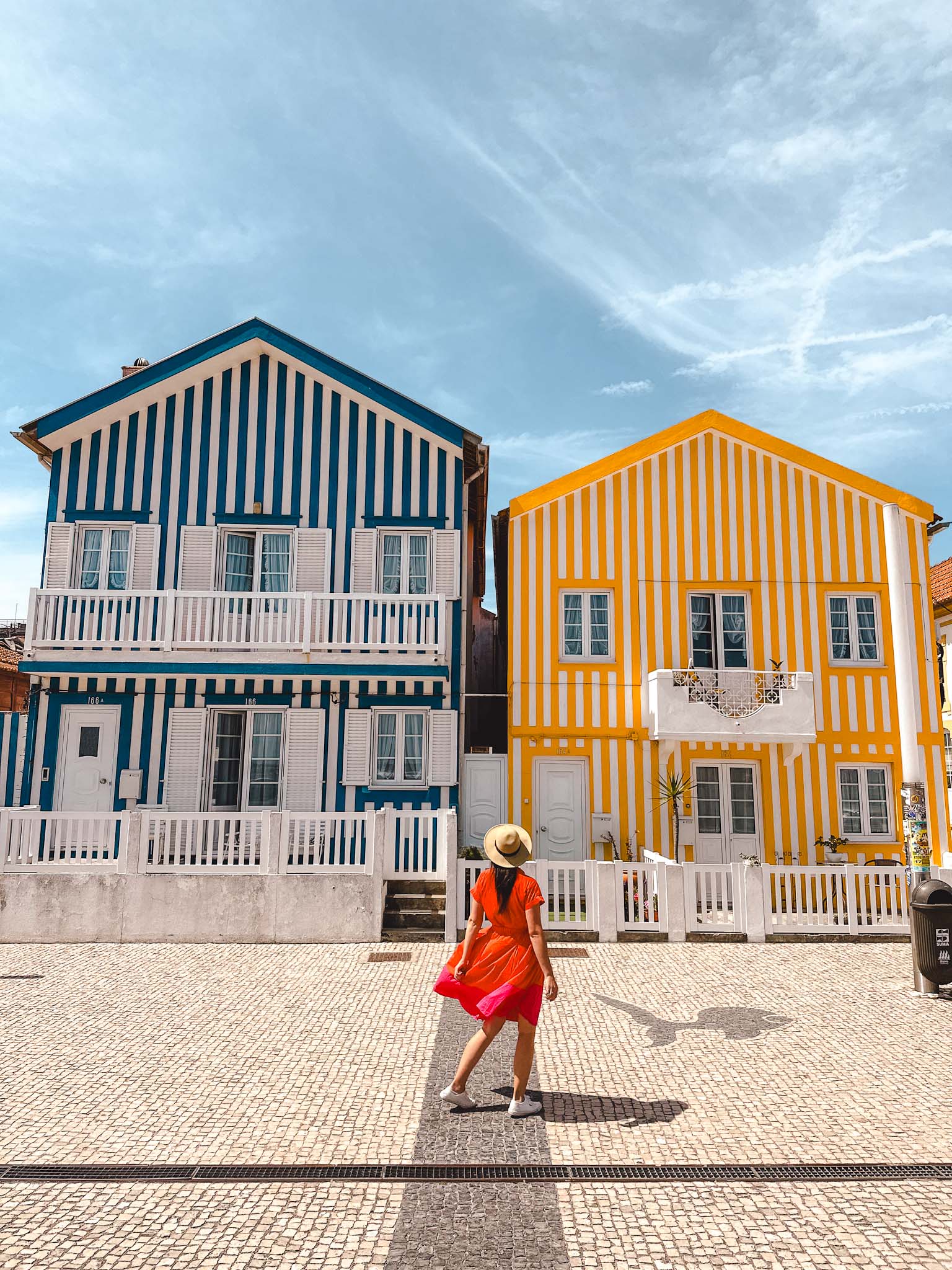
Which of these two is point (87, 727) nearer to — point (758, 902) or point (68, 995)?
point (68, 995)

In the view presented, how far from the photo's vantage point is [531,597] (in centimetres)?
1611

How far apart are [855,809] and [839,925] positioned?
16.5 feet

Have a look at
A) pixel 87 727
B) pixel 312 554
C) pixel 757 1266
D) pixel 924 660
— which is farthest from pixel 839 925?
pixel 87 727

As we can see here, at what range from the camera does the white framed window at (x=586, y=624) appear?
52.6 feet

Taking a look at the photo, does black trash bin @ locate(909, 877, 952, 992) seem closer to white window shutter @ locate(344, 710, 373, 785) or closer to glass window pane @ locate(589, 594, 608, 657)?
glass window pane @ locate(589, 594, 608, 657)

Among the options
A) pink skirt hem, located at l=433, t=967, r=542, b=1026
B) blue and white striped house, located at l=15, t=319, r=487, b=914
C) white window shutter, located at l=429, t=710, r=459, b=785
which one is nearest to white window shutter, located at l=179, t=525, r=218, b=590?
blue and white striped house, located at l=15, t=319, r=487, b=914

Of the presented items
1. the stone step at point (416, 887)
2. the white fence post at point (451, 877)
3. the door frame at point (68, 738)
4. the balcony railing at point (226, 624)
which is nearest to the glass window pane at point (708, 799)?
the balcony railing at point (226, 624)

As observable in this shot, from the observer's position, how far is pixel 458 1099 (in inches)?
227

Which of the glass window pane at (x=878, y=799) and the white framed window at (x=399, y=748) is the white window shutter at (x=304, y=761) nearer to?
the white framed window at (x=399, y=748)

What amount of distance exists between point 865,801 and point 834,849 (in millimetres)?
1162

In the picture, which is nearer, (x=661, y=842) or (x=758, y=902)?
(x=758, y=902)

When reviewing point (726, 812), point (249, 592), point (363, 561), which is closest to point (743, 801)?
point (726, 812)

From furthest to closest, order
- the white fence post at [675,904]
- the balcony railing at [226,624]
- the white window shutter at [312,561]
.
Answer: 1. the white window shutter at [312,561]
2. the balcony railing at [226,624]
3. the white fence post at [675,904]

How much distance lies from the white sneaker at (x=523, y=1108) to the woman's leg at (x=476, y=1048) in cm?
35
